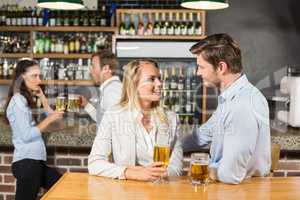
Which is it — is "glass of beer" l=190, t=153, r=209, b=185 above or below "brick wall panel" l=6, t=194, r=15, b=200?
above

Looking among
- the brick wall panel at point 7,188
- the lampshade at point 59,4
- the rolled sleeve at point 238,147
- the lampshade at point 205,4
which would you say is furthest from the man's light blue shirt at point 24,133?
the rolled sleeve at point 238,147

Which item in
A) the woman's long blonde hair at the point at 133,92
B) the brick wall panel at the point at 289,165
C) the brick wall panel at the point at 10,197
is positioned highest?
the woman's long blonde hair at the point at 133,92

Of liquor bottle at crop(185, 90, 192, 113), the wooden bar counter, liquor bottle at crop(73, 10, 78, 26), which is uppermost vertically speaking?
liquor bottle at crop(73, 10, 78, 26)

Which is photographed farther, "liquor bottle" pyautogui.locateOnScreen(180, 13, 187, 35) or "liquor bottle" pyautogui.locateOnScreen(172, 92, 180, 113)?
"liquor bottle" pyautogui.locateOnScreen(172, 92, 180, 113)

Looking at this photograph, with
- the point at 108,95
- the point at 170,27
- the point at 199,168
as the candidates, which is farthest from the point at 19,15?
the point at 199,168

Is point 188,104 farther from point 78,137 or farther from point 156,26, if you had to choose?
point 78,137

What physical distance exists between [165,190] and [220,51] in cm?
73

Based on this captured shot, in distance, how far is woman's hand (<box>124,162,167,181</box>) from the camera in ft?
6.71

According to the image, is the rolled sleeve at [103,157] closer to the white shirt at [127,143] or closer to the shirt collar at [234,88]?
the white shirt at [127,143]

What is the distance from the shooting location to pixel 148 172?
6.77 feet

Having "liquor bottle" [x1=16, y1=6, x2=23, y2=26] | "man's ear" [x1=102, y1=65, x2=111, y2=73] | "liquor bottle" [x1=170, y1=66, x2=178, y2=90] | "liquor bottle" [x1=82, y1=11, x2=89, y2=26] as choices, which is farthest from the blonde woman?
"liquor bottle" [x1=16, y1=6, x2=23, y2=26]

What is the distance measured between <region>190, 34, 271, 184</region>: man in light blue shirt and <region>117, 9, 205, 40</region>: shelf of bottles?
372 cm

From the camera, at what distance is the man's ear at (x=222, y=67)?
2.26 meters

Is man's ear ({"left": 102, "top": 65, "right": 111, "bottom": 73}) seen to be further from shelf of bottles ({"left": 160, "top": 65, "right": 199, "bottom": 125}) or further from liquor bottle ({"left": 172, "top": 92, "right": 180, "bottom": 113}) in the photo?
liquor bottle ({"left": 172, "top": 92, "right": 180, "bottom": 113})
